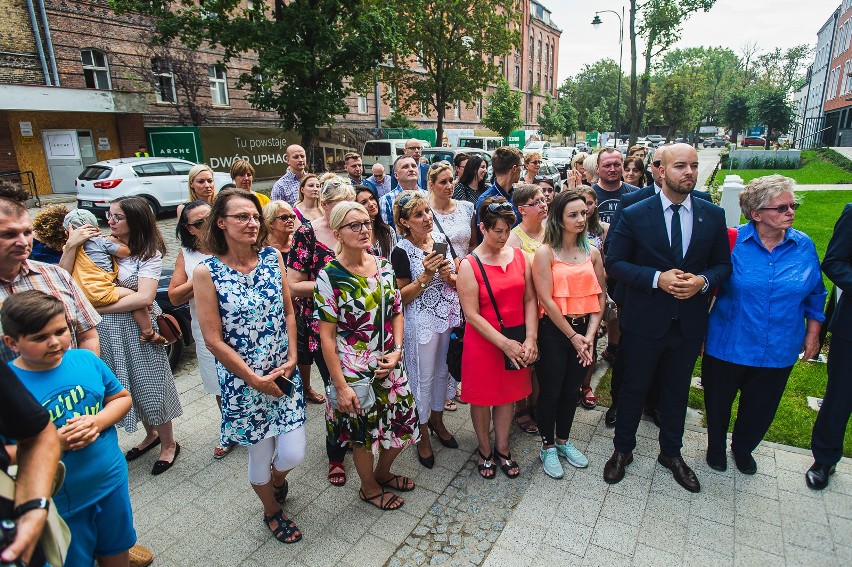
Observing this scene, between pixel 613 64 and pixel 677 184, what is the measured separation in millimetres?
79713

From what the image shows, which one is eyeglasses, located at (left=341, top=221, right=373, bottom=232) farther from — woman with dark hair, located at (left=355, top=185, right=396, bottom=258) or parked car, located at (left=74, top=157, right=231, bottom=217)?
parked car, located at (left=74, top=157, right=231, bottom=217)

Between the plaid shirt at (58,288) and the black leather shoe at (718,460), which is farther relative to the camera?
the black leather shoe at (718,460)

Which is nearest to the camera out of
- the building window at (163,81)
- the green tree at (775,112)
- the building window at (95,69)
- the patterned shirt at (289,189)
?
the patterned shirt at (289,189)

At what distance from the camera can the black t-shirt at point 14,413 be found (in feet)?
5.01

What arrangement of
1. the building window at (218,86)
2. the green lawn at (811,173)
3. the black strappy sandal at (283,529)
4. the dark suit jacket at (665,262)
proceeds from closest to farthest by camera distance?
the black strappy sandal at (283,529) → the dark suit jacket at (665,262) → the green lawn at (811,173) → the building window at (218,86)

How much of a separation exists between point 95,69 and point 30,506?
817 inches

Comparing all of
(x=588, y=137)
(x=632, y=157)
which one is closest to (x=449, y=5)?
(x=632, y=157)

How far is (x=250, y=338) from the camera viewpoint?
2775mm

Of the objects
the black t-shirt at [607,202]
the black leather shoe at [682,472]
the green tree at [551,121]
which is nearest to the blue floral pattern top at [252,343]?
the black leather shoe at [682,472]

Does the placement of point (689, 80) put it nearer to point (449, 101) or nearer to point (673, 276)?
point (449, 101)

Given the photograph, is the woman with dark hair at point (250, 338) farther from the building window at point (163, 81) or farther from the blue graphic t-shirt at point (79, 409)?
the building window at point (163, 81)

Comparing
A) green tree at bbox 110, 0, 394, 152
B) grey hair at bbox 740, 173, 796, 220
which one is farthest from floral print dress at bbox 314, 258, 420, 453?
green tree at bbox 110, 0, 394, 152

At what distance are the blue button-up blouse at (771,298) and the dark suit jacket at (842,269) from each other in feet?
0.32

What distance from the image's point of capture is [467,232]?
413 cm
